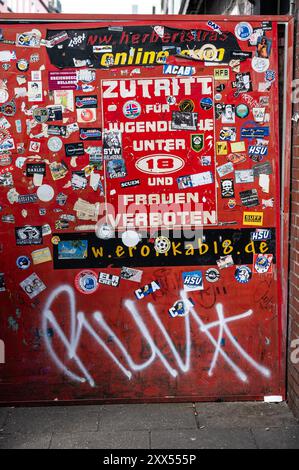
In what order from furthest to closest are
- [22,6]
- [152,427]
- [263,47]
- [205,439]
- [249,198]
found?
1. [22,6]
2. [249,198]
3. [263,47]
4. [152,427]
5. [205,439]

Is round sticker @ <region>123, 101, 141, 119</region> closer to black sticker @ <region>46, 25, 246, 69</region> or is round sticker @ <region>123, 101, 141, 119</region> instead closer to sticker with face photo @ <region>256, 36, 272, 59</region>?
black sticker @ <region>46, 25, 246, 69</region>

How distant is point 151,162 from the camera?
4297 mm

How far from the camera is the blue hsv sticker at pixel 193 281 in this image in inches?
173

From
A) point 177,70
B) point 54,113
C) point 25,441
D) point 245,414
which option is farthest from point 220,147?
point 25,441

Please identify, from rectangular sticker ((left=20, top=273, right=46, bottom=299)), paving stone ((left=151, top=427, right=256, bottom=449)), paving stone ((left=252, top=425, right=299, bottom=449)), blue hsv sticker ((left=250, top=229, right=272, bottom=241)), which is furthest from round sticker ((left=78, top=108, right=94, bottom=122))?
paving stone ((left=252, top=425, right=299, bottom=449))

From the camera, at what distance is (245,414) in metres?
4.29

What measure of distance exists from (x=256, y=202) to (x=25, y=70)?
191cm

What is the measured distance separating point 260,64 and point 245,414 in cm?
251

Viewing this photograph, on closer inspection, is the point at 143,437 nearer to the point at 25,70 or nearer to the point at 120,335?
the point at 120,335

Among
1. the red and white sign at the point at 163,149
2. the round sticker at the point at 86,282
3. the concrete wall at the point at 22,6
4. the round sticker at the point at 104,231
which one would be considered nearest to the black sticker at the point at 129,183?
the red and white sign at the point at 163,149

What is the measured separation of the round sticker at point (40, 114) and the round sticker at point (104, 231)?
0.86 m

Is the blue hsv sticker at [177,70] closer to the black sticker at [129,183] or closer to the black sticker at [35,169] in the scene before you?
the black sticker at [129,183]

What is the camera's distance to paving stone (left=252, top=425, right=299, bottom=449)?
3.82m

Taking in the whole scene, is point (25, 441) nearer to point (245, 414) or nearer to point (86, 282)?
point (86, 282)
